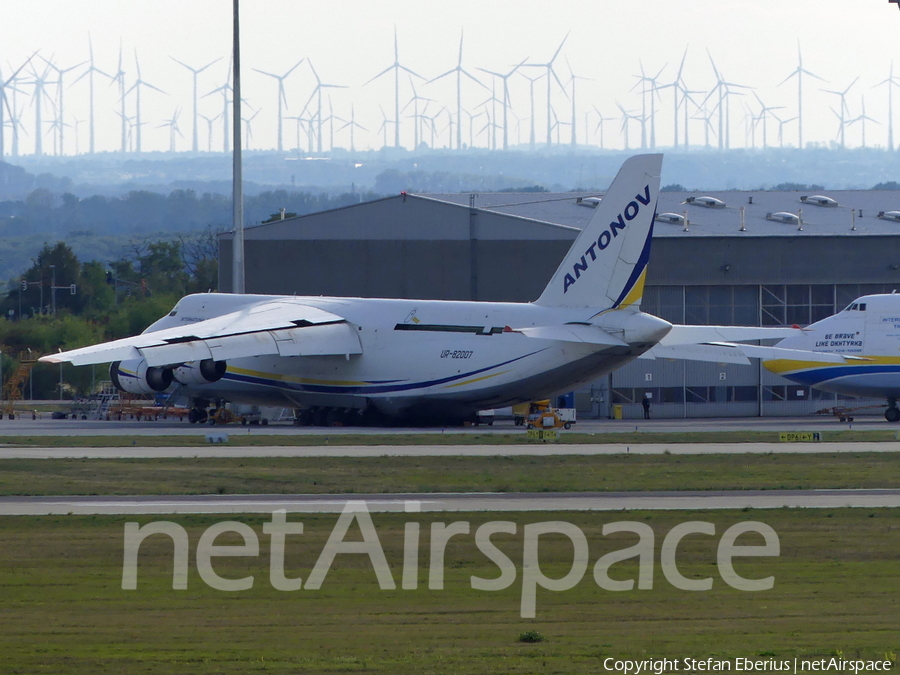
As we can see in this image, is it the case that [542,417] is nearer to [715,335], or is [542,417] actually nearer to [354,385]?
[354,385]

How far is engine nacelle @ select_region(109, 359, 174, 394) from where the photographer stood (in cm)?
4747

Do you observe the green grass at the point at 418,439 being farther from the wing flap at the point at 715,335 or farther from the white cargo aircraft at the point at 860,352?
the white cargo aircraft at the point at 860,352

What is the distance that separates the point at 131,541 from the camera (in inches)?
752

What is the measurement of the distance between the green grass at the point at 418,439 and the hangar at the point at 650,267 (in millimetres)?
19680

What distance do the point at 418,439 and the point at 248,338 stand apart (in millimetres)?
8374

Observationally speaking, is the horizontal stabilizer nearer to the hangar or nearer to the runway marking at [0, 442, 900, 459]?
the runway marking at [0, 442, 900, 459]

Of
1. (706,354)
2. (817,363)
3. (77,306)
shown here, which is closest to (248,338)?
(706,354)

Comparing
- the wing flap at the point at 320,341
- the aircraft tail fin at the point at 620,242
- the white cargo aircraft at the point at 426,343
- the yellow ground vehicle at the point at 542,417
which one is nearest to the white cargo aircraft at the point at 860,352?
the yellow ground vehicle at the point at 542,417

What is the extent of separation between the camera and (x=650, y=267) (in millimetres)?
62375

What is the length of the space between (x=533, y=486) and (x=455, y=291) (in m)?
37.2

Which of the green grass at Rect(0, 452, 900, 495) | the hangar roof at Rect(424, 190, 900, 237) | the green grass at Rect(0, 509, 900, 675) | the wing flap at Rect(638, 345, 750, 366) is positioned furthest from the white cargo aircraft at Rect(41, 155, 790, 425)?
the green grass at Rect(0, 509, 900, 675)

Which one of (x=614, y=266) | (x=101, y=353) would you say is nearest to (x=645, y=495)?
(x=614, y=266)

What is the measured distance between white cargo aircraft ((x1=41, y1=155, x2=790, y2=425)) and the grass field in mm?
2282

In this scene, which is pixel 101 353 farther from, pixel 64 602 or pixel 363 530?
pixel 64 602
